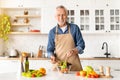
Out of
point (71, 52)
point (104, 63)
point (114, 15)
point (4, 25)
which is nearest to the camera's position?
point (71, 52)

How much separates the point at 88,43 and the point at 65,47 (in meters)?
2.13

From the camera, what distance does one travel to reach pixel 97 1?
15.5 ft

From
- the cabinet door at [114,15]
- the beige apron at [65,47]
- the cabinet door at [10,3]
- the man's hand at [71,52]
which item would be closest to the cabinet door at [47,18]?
the cabinet door at [10,3]

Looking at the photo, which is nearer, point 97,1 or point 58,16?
point 58,16

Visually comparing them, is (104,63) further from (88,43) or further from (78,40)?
(78,40)

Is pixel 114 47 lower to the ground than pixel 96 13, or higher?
lower

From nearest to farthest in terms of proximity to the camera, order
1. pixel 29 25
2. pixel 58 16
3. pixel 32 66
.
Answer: pixel 58 16
pixel 32 66
pixel 29 25

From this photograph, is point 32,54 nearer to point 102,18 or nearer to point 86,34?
point 86,34

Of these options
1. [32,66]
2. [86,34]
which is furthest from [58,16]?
[86,34]

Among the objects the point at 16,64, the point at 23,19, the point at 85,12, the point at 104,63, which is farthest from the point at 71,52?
the point at 23,19

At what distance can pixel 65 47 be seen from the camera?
119 inches

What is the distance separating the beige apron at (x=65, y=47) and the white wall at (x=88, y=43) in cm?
205

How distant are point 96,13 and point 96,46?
2.54ft

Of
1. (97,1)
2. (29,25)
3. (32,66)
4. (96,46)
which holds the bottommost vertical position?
(32,66)
